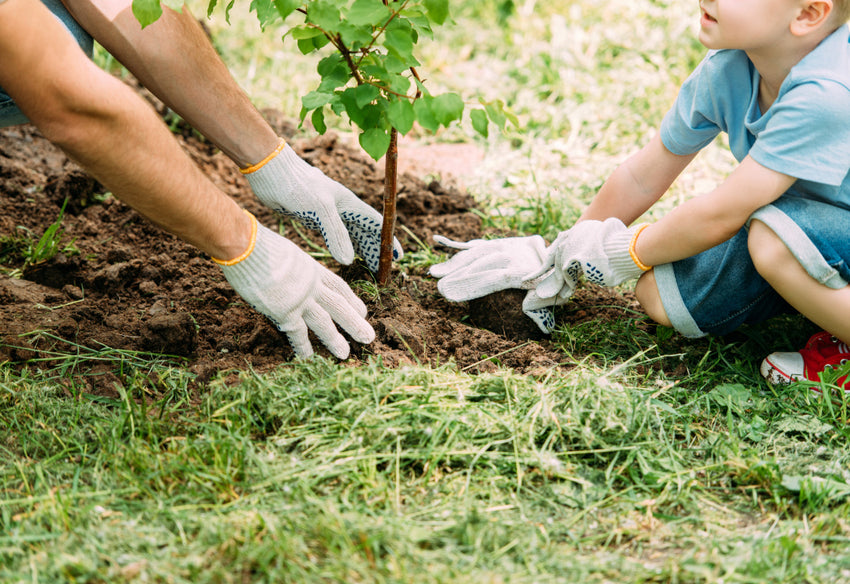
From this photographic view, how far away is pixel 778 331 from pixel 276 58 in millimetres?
2969

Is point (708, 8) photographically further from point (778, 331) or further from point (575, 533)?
point (575, 533)

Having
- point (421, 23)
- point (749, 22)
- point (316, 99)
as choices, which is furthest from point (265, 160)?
point (749, 22)

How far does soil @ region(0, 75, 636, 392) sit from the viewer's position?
2.11 m

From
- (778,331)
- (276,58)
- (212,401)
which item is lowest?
(778,331)

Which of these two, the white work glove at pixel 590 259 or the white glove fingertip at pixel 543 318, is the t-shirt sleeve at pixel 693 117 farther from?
the white glove fingertip at pixel 543 318

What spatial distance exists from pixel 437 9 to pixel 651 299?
1022 mm

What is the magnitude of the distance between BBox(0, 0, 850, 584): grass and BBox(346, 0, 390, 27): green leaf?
0.82 m

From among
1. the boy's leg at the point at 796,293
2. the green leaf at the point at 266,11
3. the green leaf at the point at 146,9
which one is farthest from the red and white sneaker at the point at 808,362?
the green leaf at the point at 146,9

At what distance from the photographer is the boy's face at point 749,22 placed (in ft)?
5.96

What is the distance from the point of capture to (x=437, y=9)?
174 cm

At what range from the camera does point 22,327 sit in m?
2.17

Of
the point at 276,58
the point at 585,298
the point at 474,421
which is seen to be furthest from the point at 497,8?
the point at 474,421

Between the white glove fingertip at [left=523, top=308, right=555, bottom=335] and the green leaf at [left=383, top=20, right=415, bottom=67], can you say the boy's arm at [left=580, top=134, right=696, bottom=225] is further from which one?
the green leaf at [left=383, top=20, right=415, bottom=67]

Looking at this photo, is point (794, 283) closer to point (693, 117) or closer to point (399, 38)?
point (693, 117)
